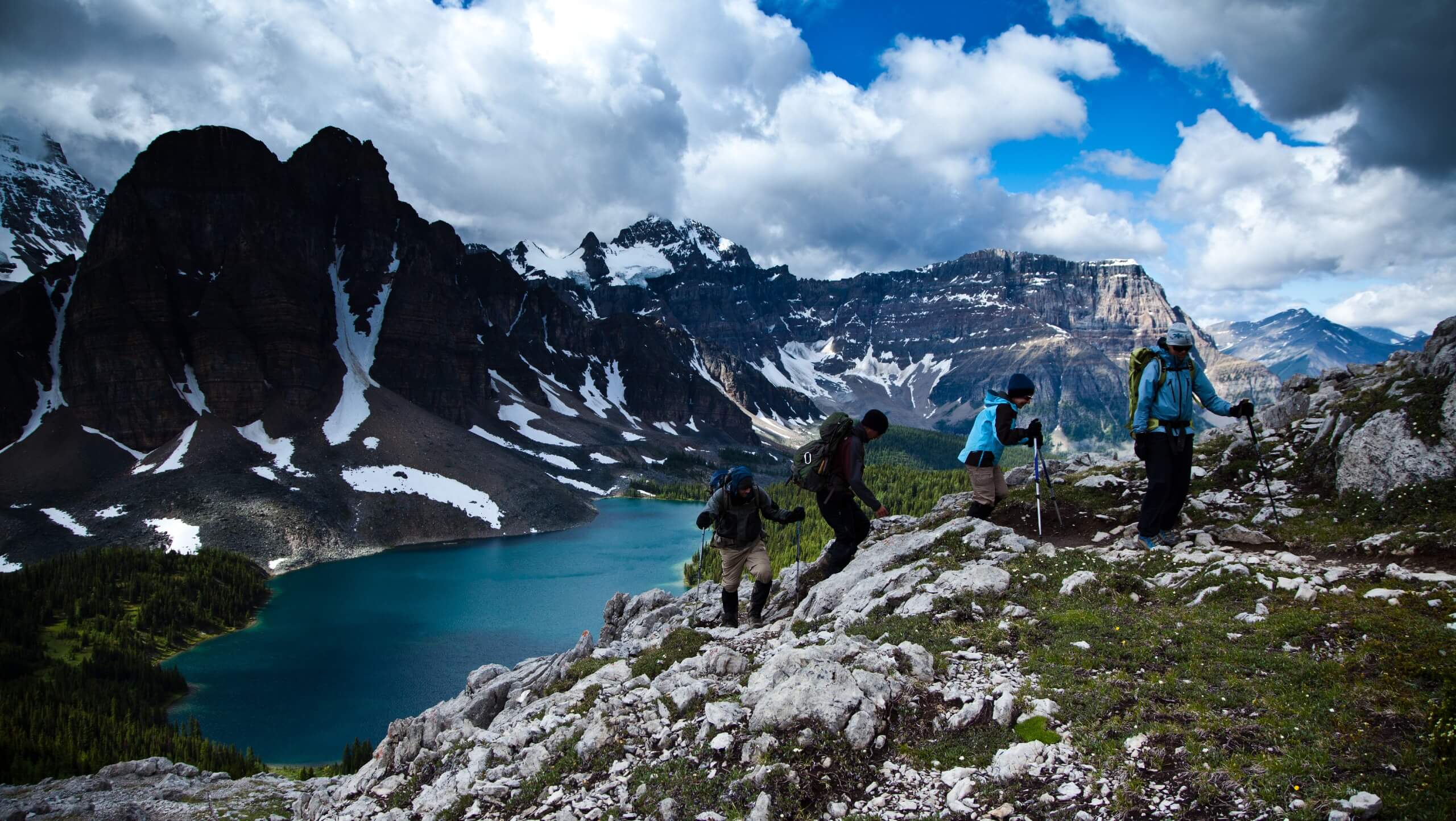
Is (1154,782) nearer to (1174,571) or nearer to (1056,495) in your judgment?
(1174,571)

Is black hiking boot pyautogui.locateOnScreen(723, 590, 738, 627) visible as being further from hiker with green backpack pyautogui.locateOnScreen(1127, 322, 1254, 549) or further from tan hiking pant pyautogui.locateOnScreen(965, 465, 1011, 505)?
Result: hiker with green backpack pyautogui.locateOnScreen(1127, 322, 1254, 549)

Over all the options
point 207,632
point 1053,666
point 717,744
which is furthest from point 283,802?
point 207,632

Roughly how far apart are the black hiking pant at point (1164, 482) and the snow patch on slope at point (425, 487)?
113 metres

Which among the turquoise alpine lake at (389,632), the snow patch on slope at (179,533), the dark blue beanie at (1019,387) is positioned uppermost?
the dark blue beanie at (1019,387)

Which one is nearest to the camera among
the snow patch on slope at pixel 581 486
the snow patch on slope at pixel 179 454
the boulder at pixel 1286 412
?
the boulder at pixel 1286 412

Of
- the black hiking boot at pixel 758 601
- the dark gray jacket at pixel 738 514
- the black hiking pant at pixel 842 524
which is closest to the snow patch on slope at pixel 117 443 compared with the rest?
the black hiking boot at pixel 758 601

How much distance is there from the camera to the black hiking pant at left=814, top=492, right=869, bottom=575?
14.8 metres

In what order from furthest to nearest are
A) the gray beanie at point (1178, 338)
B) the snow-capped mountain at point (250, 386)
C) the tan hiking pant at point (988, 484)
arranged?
the snow-capped mountain at point (250, 386) < the tan hiking pant at point (988, 484) < the gray beanie at point (1178, 338)

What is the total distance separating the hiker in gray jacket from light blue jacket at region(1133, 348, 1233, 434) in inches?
276

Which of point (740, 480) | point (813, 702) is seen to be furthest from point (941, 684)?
point (740, 480)

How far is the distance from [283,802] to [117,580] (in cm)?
6569

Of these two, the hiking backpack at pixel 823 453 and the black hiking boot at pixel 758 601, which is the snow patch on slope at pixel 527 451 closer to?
the black hiking boot at pixel 758 601

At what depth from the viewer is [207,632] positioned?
66312mm

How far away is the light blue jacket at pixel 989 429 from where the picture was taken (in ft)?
50.9
